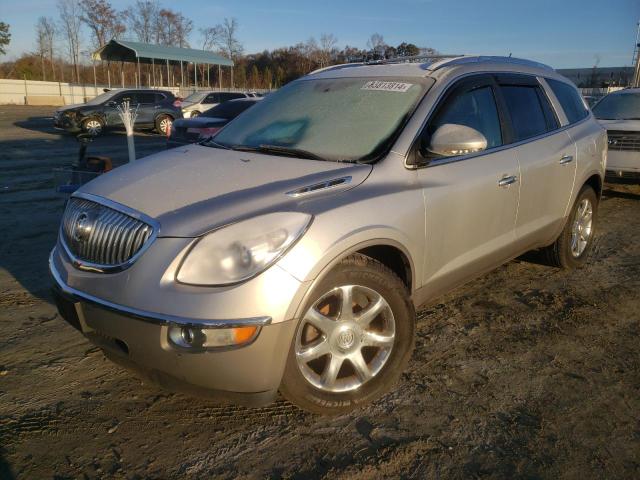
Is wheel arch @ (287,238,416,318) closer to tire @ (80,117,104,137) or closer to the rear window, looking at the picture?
the rear window

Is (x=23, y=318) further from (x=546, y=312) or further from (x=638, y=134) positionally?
(x=638, y=134)

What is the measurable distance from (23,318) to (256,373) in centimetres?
251

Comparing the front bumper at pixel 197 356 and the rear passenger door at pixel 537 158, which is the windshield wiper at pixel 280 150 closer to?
the front bumper at pixel 197 356

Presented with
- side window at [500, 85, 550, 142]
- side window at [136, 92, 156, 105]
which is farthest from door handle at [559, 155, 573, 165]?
side window at [136, 92, 156, 105]

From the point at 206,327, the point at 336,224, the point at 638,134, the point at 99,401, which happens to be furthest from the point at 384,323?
the point at 638,134

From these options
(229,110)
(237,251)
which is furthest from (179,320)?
(229,110)

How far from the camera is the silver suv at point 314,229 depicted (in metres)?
2.38

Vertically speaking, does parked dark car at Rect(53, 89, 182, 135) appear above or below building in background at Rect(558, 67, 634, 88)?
below

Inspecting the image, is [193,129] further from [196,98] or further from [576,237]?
[196,98]

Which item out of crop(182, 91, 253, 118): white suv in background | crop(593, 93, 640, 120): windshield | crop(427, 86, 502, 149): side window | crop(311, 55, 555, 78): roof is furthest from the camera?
crop(182, 91, 253, 118): white suv in background

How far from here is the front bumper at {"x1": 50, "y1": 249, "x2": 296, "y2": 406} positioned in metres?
2.35

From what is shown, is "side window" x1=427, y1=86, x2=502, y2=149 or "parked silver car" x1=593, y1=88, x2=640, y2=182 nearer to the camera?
"side window" x1=427, y1=86, x2=502, y2=149

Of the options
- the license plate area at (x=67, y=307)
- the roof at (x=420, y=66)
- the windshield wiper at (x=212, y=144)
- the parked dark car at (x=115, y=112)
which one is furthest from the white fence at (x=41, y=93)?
the license plate area at (x=67, y=307)

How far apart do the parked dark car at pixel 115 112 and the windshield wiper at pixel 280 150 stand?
16.4 metres
